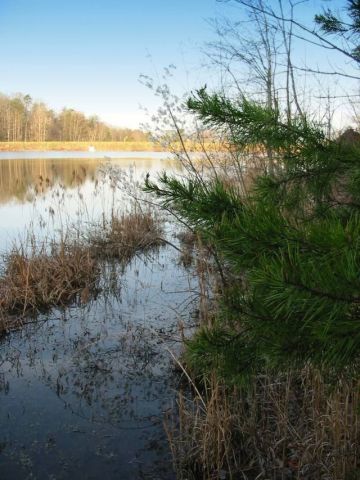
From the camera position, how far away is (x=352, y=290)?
2.63ft

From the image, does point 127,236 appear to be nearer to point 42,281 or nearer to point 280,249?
point 42,281

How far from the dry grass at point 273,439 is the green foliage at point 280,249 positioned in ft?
4.40

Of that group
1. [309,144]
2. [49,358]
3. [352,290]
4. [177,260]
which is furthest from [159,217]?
[352,290]

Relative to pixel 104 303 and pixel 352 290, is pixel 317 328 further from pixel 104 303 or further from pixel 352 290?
pixel 104 303

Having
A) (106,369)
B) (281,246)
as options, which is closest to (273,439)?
(106,369)

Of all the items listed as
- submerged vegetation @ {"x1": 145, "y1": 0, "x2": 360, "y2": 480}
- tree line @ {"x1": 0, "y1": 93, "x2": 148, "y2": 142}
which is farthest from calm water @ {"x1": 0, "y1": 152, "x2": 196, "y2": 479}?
tree line @ {"x1": 0, "y1": 93, "x2": 148, "y2": 142}

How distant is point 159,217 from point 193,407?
694cm

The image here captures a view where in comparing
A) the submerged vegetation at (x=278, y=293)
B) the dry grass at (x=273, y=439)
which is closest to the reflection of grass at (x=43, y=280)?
the dry grass at (x=273, y=439)

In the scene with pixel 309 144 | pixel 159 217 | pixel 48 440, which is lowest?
pixel 48 440

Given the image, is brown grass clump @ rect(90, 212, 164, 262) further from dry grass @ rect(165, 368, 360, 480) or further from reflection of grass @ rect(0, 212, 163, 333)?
dry grass @ rect(165, 368, 360, 480)

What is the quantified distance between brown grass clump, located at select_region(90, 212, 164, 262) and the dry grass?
15.8 feet

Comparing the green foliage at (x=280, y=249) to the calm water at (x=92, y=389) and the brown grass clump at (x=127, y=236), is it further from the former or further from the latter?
the brown grass clump at (x=127, y=236)

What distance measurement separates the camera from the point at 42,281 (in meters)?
5.58

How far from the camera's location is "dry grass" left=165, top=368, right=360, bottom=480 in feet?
7.76
